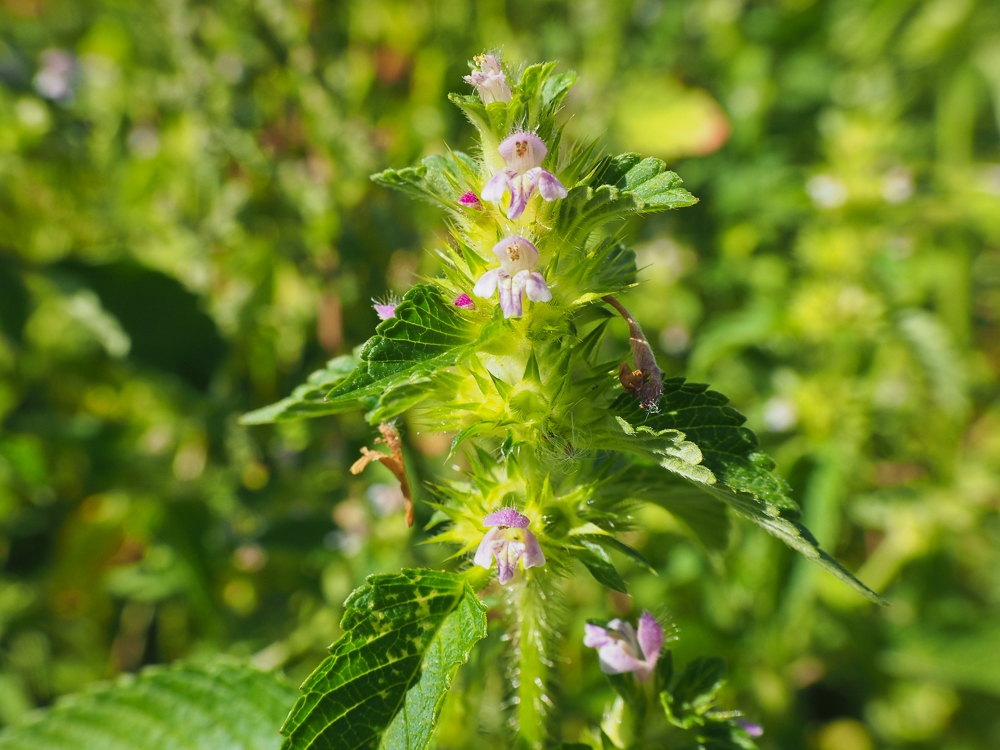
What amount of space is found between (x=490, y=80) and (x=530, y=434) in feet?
1.53

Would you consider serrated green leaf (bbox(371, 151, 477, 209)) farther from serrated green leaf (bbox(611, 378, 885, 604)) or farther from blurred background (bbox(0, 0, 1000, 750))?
blurred background (bbox(0, 0, 1000, 750))

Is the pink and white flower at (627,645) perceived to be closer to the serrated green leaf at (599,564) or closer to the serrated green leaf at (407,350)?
the serrated green leaf at (599,564)

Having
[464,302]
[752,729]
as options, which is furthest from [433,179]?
[752,729]

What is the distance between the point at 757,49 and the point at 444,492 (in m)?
3.58

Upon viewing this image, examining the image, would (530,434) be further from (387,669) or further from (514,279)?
(387,669)

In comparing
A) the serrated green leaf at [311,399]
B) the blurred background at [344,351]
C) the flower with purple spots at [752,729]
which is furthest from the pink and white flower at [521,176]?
the blurred background at [344,351]

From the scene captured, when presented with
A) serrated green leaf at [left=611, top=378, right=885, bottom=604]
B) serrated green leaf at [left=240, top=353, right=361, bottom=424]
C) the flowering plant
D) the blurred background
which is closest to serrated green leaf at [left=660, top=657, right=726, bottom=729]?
the flowering plant

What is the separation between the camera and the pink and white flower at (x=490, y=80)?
1.03 m

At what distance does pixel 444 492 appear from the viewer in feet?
4.06

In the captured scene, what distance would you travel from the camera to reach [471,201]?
3.52ft

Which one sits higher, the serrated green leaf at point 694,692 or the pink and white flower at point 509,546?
the pink and white flower at point 509,546

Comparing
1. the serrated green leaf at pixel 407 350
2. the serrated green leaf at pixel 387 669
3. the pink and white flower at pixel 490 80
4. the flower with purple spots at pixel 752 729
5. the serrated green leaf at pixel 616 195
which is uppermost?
the pink and white flower at pixel 490 80

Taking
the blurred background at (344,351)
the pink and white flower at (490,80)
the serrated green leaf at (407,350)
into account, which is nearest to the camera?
the serrated green leaf at (407,350)

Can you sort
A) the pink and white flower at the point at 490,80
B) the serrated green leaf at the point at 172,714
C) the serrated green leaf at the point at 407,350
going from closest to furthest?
1. the serrated green leaf at the point at 407,350
2. the pink and white flower at the point at 490,80
3. the serrated green leaf at the point at 172,714
